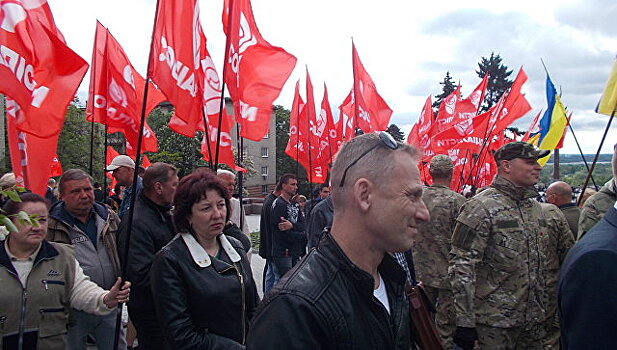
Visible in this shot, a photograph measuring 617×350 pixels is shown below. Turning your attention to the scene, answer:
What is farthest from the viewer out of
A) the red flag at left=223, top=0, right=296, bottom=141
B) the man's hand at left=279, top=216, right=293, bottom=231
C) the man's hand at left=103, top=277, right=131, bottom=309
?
the man's hand at left=279, top=216, right=293, bottom=231

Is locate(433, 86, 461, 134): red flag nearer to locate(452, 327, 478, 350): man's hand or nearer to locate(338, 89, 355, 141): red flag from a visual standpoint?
locate(338, 89, 355, 141): red flag

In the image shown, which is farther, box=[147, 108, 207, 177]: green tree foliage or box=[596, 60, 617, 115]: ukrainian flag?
box=[147, 108, 207, 177]: green tree foliage

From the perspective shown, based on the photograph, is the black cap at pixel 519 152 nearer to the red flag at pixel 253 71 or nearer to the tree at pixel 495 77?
the red flag at pixel 253 71

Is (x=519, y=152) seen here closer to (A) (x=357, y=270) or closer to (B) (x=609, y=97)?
(B) (x=609, y=97)

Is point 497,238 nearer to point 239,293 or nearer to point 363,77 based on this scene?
point 239,293

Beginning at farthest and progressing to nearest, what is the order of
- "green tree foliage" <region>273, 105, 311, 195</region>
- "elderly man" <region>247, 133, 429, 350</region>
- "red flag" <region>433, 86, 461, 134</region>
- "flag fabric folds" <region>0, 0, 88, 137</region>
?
"green tree foliage" <region>273, 105, 311, 195</region>
"red flag" <region>433, 86, 461, 134</region>
"flag fabric folds" <region>0, 0, 88, 137</region>
"elderly man" <region>247, 133, 429, 350</region>

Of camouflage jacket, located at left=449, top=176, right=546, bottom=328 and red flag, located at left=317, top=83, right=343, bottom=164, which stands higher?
red flag, located at left=317, top=83, right=343, bottom=164

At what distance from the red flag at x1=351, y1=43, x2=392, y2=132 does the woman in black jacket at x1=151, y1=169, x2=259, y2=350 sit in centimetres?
709

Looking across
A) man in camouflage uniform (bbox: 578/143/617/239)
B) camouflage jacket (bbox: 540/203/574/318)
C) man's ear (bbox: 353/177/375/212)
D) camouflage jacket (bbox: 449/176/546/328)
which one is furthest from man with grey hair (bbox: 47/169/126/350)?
man in camouflage uniform (bbox: 578/143/617/239)

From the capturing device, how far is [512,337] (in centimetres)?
407

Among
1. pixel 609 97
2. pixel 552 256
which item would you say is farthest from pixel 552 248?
pixel 609 97

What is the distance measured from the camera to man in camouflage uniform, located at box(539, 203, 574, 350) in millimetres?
4191

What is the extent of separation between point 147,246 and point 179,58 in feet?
7.66

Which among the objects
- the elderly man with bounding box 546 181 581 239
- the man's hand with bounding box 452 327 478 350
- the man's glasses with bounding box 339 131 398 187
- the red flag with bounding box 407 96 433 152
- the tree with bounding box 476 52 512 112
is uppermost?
the tree with bounding box 476 52 512 112
